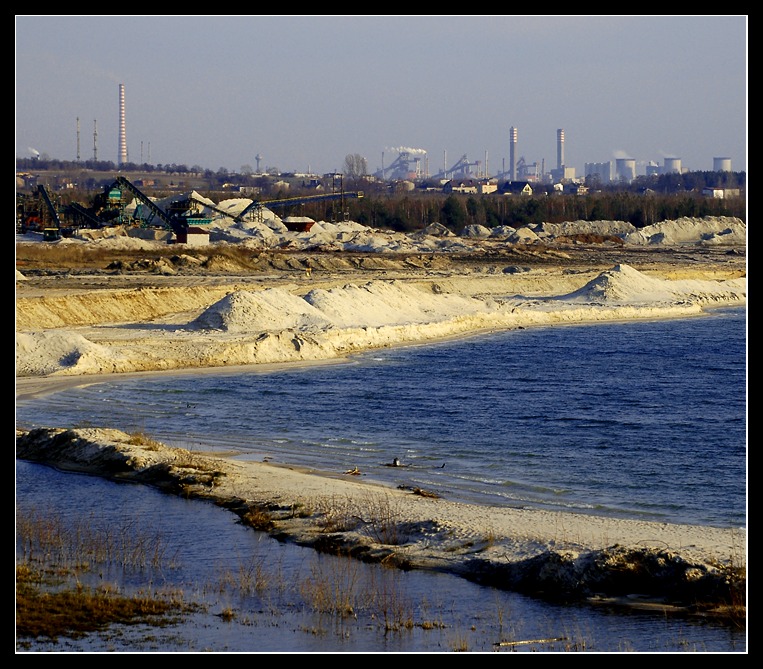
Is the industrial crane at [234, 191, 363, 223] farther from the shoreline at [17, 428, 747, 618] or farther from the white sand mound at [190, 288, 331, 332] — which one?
the shoreline at [17, 428, 747, 618]

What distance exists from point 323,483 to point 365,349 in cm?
2316

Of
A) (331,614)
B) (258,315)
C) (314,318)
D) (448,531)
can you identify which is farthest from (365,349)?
(331,614)

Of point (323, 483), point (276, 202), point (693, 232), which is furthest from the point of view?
point (276, 202)

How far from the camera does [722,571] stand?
13148 millimetres

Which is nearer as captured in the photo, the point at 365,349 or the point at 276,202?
the point at 365,349

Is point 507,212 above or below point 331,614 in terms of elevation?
above

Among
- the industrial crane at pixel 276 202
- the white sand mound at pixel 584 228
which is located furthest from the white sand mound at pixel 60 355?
the white sand mound at pixel 584 228

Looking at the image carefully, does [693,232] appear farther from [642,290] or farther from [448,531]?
[448,531]

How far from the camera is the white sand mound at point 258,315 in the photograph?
40.8 m

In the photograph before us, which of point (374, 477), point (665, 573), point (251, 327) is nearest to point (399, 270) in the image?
point (251, 327)

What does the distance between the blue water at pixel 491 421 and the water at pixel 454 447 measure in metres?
0.07

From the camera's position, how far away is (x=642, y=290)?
207 feet

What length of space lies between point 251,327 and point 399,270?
32.5m

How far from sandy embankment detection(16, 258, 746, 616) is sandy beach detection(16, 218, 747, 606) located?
3 cm
